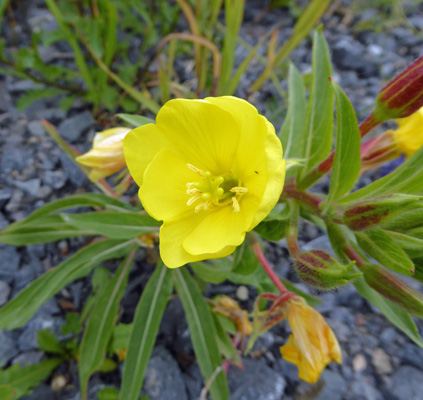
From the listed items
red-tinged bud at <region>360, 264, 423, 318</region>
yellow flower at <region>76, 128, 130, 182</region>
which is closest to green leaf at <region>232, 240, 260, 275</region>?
red-tinged bud at <region>360, 264, 423, 318</region>

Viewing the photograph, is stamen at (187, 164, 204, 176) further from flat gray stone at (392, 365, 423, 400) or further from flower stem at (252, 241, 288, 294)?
flat gray stone at (392, 365, 423, 400)

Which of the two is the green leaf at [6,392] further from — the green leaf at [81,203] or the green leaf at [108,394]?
the green leaf at [81,203]

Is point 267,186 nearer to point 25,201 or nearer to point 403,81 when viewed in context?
point 403,81

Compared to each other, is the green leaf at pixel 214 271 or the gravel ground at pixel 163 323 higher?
the green leaf at pixel 214 271

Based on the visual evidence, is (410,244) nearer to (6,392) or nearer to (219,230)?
(219,230)

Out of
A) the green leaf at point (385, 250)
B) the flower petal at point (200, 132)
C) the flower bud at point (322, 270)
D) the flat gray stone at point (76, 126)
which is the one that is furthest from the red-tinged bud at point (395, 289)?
the flat gray stone at point (76, 126)

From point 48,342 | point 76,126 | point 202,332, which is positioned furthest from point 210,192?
point 76,126
